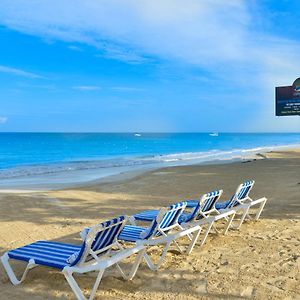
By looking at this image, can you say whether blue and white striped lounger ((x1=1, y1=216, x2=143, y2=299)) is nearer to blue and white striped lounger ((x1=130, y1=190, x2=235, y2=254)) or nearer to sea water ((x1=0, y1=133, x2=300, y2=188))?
blue and white striped lounger ((x1=130, y1=190, x2=235, y2=254))

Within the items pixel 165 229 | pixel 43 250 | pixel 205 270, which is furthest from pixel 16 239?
pixel 205 270

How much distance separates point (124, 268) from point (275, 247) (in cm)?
226

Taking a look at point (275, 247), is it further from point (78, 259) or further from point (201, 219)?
point (78, 259)

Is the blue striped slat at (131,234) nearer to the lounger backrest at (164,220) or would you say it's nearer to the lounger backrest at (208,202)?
the lounger backrest at (164,220)

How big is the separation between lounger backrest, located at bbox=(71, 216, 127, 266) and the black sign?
1562 cm

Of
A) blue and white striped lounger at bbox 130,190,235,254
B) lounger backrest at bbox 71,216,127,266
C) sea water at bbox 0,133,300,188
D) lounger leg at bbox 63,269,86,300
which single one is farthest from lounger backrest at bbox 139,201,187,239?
sea water at bbox 0,133,300,188

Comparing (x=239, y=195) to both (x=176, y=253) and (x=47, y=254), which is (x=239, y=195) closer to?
(x=176, y=253)

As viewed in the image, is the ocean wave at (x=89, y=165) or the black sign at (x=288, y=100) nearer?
the black sign at (x=288, y=100)

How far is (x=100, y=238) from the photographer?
4.11 meters

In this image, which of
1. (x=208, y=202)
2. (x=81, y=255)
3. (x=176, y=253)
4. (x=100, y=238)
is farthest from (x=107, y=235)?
(x=208, y=202)

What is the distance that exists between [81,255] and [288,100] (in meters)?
16.3

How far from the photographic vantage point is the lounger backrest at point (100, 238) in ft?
12.7

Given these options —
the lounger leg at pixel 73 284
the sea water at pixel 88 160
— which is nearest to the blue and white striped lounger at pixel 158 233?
the lounger leg at pixel 73 284

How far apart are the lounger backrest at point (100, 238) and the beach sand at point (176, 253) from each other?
1.56 feet
